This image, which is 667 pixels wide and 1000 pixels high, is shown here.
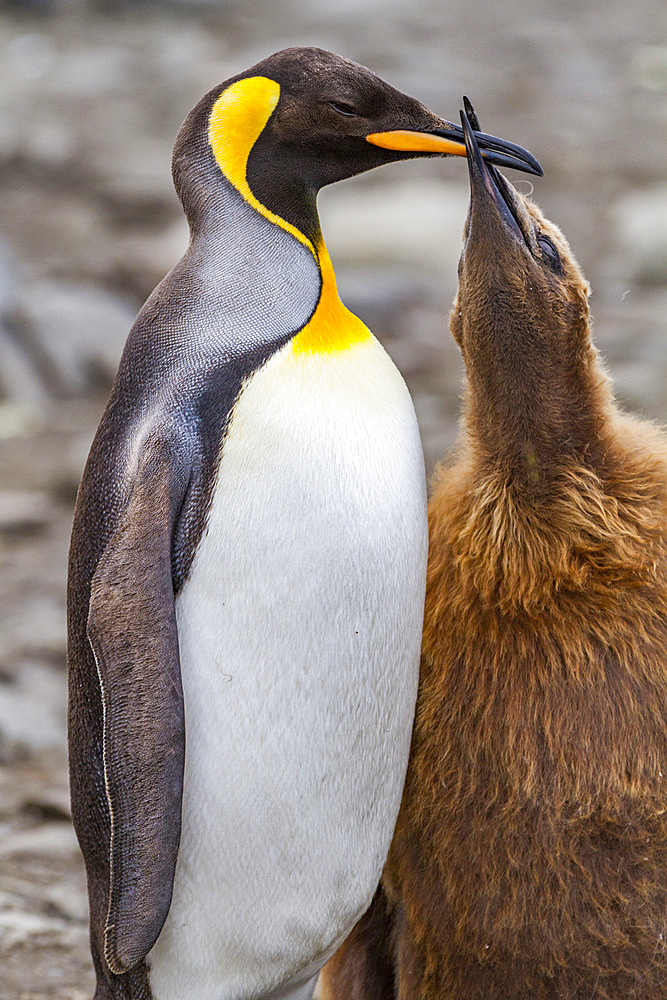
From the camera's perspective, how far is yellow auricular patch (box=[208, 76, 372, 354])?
1256mm

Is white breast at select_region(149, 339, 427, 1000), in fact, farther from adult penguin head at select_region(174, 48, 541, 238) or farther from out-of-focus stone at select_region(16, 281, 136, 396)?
out-of-focus stone at select_region(16, 281, 136, 396)

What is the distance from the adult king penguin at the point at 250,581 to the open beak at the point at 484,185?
3 cm

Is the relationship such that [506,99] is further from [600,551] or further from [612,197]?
[600,551]

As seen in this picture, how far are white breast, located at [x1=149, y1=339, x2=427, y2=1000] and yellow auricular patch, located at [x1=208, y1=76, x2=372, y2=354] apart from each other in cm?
3

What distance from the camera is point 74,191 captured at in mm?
5348

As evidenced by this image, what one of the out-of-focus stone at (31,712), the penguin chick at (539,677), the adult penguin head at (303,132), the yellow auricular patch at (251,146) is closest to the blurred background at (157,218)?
the out-of-focus stone at (31,712)

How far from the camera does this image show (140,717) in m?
1.12

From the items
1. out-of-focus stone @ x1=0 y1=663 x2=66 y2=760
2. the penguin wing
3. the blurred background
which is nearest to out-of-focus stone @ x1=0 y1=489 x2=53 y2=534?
the blurred background

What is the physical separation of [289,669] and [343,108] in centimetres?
59

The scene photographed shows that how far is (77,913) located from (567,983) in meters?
0.96

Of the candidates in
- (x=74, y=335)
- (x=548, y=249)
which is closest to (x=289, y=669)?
(x=548, y=249)

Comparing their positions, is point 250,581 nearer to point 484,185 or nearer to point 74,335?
point 484,185

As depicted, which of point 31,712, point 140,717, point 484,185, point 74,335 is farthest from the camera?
point 74,335

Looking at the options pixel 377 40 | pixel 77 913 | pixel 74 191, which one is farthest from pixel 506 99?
pixel 77 913
